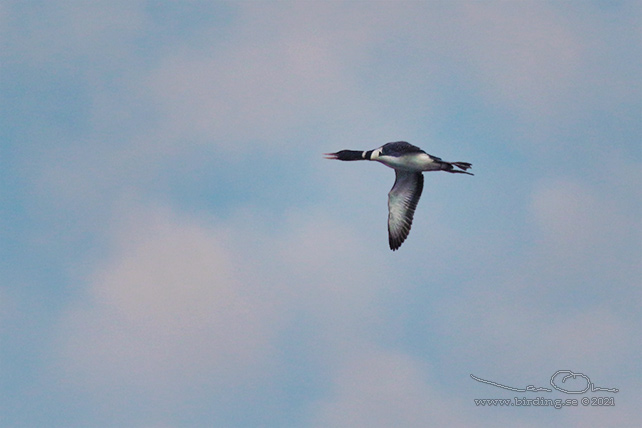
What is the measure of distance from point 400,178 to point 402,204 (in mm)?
1273

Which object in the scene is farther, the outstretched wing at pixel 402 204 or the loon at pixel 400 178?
the outstretched wing at pixel 402 204

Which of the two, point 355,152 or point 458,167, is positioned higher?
point 355,152

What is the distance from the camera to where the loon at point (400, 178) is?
108 ft

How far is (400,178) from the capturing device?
35219 mm

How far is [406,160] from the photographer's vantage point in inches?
1304

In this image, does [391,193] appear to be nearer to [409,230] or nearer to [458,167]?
[409,230]

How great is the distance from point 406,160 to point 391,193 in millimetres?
2924

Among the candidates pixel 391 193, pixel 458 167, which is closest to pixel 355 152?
pixel 391 193

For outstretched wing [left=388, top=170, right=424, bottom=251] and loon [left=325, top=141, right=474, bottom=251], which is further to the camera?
outstretched wing [left=388, top=170, right=424, bottom=251]

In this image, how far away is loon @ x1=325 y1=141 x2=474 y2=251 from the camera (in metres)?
33.0

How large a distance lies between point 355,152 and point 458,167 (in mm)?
5562

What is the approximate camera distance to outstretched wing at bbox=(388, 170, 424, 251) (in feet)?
115

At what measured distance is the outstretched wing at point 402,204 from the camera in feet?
115

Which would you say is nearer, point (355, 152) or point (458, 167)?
point (458, 167)
